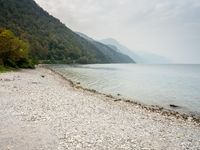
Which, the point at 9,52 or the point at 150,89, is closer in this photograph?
the point at 150,89

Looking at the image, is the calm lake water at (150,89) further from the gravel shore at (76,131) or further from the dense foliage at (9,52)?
the gravel shore at (76,131)

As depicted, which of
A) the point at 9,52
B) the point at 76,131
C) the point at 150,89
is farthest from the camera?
the point at 9,52

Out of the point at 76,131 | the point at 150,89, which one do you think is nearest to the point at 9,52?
the point at 150,89

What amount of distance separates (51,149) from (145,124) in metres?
9.29

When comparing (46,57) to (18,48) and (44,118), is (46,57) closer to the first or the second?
(18,48)

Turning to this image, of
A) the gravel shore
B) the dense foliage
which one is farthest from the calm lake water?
the gravel shore

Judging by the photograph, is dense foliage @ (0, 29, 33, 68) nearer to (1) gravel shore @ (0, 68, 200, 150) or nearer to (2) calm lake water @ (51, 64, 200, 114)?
(2) calm lake water @ (51, 64, 200, 114)

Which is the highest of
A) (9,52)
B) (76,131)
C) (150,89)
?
(9,52)

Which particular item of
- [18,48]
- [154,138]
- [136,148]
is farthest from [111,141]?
[18,48]

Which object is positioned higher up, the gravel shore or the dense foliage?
the dense foliage

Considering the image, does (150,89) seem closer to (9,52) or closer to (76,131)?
(9,52)

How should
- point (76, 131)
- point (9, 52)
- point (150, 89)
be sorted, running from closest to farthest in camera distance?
point (76, 131)
point (150, 89)
point (9, 52)

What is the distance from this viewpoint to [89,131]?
Answer: 15.1 metres

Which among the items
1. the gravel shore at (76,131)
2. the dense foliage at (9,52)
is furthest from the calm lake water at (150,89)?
the gravel shore at (76,131)
